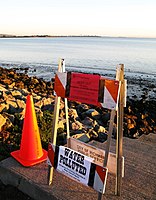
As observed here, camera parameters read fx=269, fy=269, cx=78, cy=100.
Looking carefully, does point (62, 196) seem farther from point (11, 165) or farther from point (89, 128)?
point (89, 128)

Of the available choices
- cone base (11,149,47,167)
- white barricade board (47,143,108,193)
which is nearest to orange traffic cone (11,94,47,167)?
cone base (11,149,47,167)

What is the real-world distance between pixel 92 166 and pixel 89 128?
3.79 m

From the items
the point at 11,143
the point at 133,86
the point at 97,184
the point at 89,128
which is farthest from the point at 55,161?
the point at 133,86

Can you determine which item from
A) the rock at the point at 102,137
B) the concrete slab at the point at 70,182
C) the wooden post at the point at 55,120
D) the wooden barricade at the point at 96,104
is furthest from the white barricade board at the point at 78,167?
the rock at the point at 102,137

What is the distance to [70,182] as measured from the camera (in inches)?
150

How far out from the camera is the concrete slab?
3.55 m

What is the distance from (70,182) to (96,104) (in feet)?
4.29

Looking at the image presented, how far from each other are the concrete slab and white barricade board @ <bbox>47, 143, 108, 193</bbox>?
303 millimetres

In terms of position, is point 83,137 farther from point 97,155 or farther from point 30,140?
point 97,155

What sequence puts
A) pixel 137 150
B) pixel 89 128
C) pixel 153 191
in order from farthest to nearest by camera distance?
pixel 89 128
pixel 137 150
pixel 153 191

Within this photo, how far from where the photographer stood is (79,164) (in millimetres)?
3350

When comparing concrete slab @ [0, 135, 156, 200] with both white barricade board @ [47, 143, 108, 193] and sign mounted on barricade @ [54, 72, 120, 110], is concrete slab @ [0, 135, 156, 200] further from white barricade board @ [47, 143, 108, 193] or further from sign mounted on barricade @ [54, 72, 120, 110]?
sign mounted on barricade @ [54, 72, 120, 110]

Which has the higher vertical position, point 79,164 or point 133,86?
point 79,164

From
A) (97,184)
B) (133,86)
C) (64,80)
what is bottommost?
(133,86)
